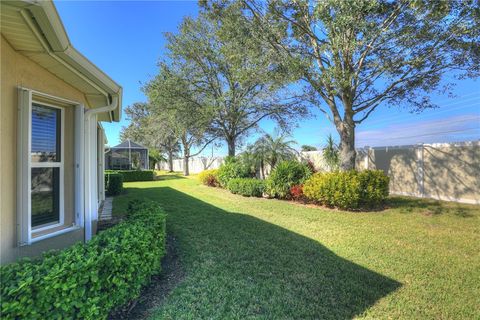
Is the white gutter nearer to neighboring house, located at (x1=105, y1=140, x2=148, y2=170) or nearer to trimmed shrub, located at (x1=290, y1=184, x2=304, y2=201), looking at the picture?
trimmed shrub, located at (x1=290, y1=184, x2=304, y2=201)

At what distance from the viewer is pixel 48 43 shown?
2643 mm

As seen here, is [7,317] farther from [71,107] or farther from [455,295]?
[455,295]

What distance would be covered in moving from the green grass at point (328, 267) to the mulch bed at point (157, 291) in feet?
0.34

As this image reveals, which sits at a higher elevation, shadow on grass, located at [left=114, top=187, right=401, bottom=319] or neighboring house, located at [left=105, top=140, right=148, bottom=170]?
neighboring house, located at [left=105, top=140, right=148, bottom=170]

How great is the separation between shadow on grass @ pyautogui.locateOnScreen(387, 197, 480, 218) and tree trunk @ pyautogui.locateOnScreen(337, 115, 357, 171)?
5.88ft

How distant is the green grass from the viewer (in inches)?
109

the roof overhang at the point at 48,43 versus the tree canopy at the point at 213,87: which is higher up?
the tree canopy at the point at 213,87

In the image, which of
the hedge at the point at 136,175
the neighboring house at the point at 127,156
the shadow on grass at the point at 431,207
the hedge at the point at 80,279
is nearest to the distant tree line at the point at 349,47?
the shadow on grass at the point at 431,207

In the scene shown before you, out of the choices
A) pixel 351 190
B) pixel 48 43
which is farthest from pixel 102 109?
pixel 351 190

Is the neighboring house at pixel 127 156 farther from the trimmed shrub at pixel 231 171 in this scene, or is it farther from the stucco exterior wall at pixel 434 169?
the stucco exterior wall at pixel 434 169

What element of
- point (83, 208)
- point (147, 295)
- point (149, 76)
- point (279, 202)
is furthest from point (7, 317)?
point (149, 76)

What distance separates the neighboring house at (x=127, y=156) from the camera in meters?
26.1

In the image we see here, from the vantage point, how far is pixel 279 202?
9.26 metres

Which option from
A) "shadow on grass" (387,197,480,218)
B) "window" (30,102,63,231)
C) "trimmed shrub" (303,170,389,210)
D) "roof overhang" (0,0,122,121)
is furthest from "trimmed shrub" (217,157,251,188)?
"window" (30,102,63,231)
